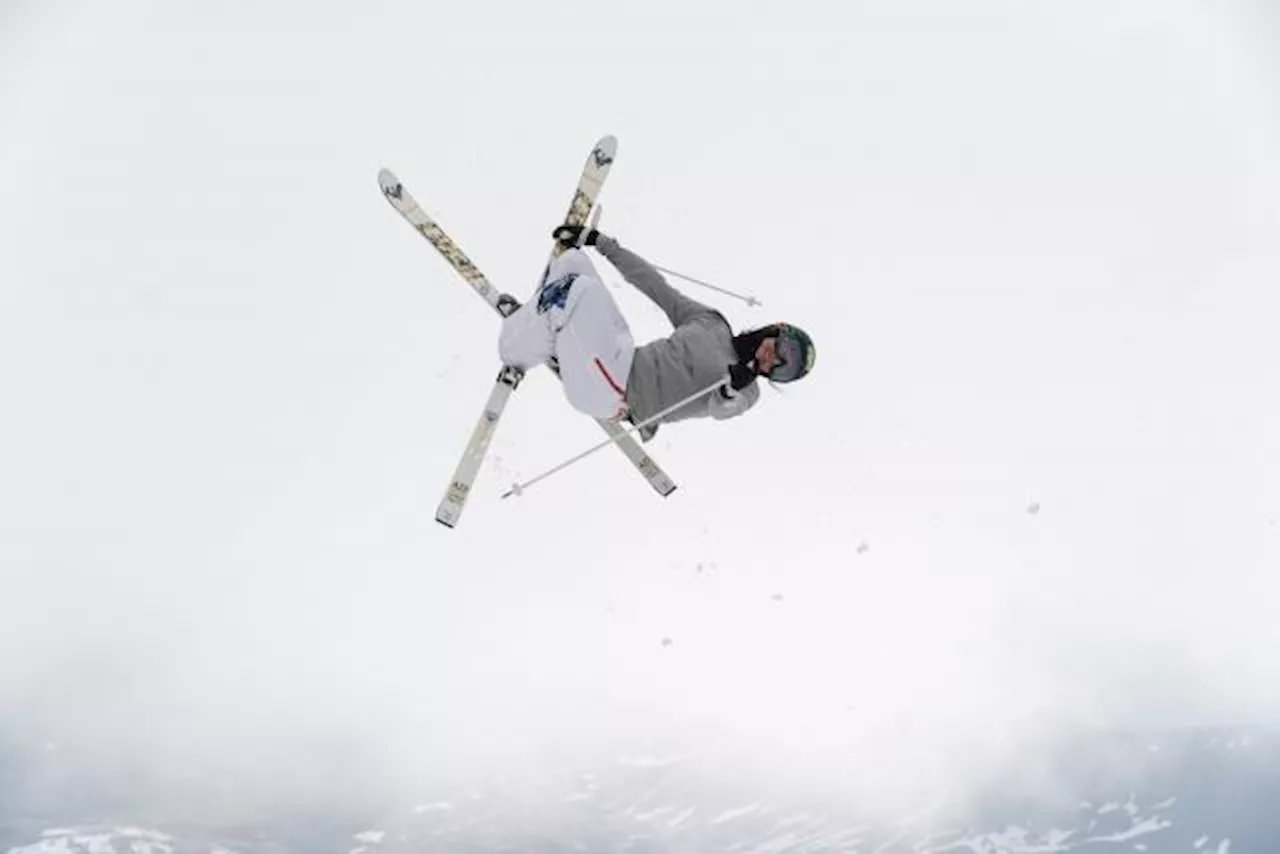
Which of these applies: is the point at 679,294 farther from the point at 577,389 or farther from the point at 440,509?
the point at 440,509

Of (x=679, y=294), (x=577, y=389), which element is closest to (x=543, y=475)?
(x=577, y=389)

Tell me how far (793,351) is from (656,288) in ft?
6.61

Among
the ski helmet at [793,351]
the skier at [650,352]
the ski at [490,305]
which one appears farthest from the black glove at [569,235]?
the ski helmet at [793,351]

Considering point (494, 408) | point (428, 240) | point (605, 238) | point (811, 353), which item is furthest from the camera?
point (428, 240)

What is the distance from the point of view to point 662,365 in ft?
49.8

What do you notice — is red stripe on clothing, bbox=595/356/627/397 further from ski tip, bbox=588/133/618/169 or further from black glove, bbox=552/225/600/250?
ski tip, bbox=588/133/618/169

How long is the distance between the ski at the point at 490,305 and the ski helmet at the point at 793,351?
4.06m

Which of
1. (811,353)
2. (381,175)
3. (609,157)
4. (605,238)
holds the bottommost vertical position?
(811,353)

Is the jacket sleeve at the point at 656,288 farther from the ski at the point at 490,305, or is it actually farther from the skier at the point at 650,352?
the ski at the point at 490,305

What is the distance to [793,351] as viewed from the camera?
1495 cm

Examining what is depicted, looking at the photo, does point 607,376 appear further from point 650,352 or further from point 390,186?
point 390,186

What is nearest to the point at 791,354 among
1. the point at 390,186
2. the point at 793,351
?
the point at 793,351

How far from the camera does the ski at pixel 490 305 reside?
18984mm

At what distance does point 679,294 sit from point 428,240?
6324 mm
